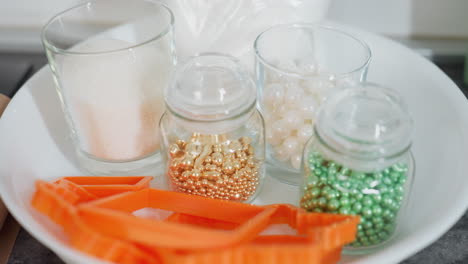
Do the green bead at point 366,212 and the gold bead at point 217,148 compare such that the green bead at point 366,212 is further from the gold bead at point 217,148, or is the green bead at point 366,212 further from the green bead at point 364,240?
the gold bead at point 217,148

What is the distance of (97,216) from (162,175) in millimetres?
193

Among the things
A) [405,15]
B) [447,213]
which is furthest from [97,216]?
[405,15]

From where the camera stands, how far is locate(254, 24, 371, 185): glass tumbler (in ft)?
1.94

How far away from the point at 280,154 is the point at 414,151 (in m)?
0.16

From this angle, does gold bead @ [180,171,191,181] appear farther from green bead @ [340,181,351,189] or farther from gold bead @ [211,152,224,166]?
green bead @ [340,181,351,189]

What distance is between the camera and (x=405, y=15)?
3.05 feet

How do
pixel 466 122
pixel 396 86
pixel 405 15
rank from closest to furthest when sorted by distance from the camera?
1. pixel 466 122
2. pixel 396 86
3. pixel 405 15

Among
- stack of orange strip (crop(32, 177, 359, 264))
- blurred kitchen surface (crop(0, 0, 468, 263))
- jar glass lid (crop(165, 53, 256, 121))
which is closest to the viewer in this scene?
stack of orange strip (crop(32, 177, 359, 264))

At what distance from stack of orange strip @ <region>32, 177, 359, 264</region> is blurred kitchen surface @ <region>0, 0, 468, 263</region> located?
17.1 inches

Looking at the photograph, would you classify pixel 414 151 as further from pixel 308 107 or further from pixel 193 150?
pixel 193 150

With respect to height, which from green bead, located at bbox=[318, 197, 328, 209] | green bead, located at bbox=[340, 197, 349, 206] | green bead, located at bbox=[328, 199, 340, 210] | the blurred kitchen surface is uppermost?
green bead, located at bbox=[340, 197, 349, 206]

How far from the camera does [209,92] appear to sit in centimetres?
55

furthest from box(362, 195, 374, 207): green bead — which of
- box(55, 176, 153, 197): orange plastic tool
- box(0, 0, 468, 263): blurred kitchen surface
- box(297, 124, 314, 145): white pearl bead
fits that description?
box(0, 0, 468, 263): blurred kitchen surface

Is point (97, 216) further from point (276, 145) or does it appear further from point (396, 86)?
point (396, 86)
